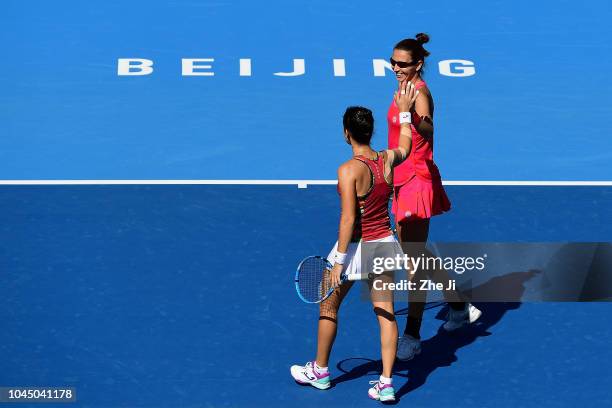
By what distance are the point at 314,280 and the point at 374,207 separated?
2.61 ft

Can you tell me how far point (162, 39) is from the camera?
1830 cm

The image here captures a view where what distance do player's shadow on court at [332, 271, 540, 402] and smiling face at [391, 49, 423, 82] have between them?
2444mm

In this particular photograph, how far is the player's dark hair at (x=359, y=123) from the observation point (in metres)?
9.53

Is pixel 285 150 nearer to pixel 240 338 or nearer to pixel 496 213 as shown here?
pixel 496 213

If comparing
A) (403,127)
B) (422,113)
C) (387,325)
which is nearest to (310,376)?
(387,325)

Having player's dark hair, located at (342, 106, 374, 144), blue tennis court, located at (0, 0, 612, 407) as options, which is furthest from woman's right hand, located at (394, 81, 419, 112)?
blue tennis court, located at (0, 0, 612, 407)

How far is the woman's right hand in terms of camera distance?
9.91 metres

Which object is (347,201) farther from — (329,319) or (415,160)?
(415,160)

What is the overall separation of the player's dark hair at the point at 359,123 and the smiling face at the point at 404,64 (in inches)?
35.6

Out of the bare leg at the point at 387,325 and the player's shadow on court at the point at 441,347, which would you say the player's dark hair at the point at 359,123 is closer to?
the bare leg at the point at 387,325

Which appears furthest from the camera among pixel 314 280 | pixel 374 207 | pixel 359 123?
pixel 314 280

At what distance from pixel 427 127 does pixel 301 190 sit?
4.12 m

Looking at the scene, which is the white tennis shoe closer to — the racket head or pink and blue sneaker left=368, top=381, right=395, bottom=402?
pink and blue sneaker left=368, top=381, right=395, bottom=402

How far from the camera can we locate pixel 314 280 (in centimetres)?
991
